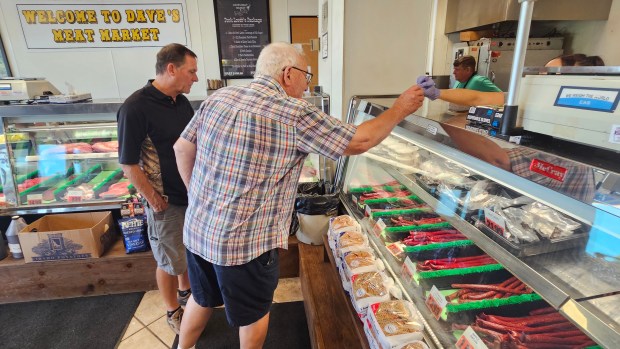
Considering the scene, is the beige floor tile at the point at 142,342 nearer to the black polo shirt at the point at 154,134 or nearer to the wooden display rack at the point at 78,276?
the wooden display rack at the point at 78,276

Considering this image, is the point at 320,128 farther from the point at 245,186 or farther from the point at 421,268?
the point at 421,268

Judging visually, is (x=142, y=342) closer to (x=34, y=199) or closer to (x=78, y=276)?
(x=78, y=276)

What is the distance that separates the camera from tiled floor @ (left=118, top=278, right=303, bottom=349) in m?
2.34

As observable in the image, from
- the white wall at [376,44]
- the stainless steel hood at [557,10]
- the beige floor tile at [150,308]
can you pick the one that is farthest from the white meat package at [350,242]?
the stainless steel hood at [557,10]

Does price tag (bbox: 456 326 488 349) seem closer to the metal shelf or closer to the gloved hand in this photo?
the metal shelf

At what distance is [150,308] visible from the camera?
2676 millimetres

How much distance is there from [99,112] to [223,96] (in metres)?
1.73

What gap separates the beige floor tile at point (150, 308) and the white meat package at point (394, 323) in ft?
6.21

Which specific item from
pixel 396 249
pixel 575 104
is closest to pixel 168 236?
pixel 396 249

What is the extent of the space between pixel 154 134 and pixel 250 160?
3.26 ft

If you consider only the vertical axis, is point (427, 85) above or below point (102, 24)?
below

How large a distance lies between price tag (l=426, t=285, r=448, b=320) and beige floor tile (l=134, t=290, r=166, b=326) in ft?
6.85

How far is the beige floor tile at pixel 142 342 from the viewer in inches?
91.0

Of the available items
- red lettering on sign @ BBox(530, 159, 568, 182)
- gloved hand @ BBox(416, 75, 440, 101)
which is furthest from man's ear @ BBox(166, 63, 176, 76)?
red lettering on sign @ BBox(530, 159, 568, 182)
